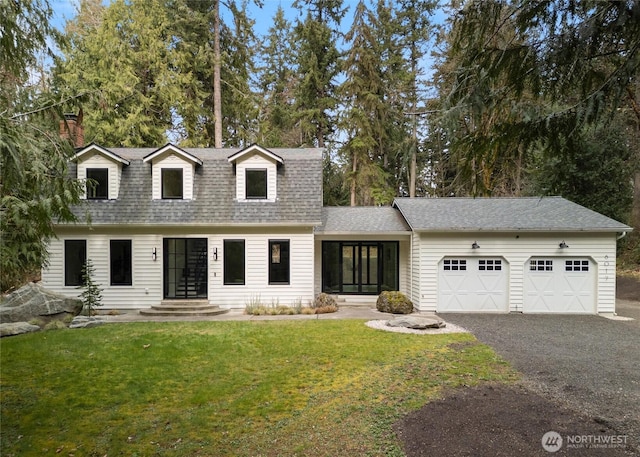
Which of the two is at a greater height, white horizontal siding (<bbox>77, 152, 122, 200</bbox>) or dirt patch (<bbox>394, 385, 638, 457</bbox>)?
white horizontal siding (<bbox>77, 152, 122, 200</bbox>)

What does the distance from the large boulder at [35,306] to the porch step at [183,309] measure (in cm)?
209

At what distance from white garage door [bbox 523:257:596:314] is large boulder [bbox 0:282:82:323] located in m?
13.8

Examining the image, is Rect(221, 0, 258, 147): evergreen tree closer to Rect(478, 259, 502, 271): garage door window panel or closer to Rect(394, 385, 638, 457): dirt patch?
Rect(478, 259, 502, 271): garage door window panel

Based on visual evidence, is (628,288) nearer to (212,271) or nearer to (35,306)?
(212,271)

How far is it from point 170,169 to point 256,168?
3044 millimetres

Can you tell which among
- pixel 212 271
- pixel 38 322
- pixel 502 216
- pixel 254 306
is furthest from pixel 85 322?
pixel 502 216

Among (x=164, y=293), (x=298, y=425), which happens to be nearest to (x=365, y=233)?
(x=164, y=293)

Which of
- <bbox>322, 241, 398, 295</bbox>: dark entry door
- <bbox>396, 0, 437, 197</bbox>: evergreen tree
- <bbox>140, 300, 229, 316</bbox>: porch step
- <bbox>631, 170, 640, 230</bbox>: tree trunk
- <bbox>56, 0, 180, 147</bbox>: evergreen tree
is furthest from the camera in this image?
<bbox>396, 0, 437, 197</bbox>: evergreen tree

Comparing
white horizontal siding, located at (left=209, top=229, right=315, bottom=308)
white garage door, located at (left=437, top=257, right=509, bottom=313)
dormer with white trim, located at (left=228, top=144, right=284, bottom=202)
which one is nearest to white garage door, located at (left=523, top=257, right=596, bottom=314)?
white garage door, located at (left=437, top=257, right=509, bottom=313)

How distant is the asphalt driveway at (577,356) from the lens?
4899 mm

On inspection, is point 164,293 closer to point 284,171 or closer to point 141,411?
point 284,171

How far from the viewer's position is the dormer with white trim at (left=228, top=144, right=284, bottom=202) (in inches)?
513

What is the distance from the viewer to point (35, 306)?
1003 centimetres

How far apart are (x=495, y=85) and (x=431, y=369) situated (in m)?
4.52
